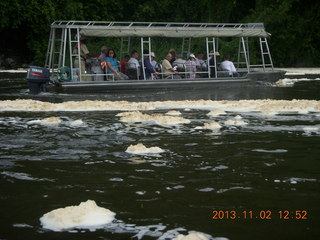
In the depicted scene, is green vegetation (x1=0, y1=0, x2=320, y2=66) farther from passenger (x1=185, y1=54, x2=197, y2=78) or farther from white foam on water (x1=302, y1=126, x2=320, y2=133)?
white foam on water (x1=302, y1=126, x2=320, y2=133)

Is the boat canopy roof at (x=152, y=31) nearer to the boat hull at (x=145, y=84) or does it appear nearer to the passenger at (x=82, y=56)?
the passenger at (x=82, y=56)

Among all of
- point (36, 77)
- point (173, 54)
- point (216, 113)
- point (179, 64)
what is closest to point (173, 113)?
point (216, 113)

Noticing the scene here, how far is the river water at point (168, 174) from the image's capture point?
5648 mm

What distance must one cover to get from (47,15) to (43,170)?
36537 mm

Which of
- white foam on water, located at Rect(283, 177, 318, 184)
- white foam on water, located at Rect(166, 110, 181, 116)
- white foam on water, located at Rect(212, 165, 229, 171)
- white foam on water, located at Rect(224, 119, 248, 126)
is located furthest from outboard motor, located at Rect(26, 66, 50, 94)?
white foam on water, located at Rect(283, 177, 318, 184)

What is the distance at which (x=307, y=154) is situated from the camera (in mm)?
8961

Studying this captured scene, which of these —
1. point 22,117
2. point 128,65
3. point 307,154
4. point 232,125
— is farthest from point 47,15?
point 307,154

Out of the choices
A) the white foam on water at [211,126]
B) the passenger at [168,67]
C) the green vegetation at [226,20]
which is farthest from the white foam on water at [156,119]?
the green vegetation at [226,20]

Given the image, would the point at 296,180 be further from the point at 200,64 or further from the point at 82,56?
the point at 200,64

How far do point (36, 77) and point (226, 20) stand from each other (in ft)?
82.9

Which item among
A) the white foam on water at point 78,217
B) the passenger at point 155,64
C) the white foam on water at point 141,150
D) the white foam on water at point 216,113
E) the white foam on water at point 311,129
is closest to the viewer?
the white foam on water at point 78,217

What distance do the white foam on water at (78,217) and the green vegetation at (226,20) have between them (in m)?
32.4

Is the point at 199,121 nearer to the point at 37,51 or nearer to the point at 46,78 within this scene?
the point at 46,78

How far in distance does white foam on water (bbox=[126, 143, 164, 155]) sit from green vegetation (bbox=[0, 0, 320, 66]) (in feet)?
95.1
